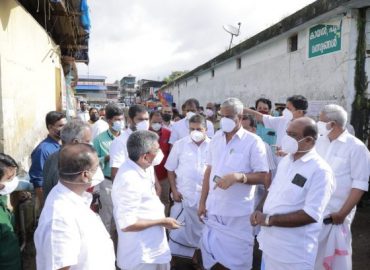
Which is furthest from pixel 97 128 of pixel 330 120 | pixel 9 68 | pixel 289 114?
pixel 330 120

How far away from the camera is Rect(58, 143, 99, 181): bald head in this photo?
187cm

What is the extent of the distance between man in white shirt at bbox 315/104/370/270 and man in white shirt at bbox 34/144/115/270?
6.37 ft

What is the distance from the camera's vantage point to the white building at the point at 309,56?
16.8ft

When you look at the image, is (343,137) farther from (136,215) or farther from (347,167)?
Answer: (136,215)

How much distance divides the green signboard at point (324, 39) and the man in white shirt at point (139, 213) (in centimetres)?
423

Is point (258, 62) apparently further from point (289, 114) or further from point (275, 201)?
point (275, 201)

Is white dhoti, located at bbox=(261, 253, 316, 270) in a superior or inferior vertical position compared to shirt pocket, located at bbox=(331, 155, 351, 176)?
inferior

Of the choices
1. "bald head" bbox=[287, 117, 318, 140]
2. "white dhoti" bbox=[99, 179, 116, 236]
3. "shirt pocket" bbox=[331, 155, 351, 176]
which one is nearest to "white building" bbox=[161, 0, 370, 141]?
"shirt pocket" bbox=[331, 155, 351, 176]

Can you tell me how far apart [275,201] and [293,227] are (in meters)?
0.22

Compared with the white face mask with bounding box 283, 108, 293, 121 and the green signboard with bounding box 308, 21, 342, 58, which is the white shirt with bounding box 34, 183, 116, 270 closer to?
the white face mask with bounding box 283, 108, 293, 121

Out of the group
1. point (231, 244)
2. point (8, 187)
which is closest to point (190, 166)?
point (231, 244)

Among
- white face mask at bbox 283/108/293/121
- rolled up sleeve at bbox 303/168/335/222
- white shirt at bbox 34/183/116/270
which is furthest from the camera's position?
white face mask at bbox 283/108/293/121

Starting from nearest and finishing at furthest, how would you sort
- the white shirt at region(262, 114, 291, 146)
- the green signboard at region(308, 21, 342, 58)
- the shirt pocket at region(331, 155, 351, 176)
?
the shirt pocket at region(331, 155, 351, 176) < the white shirt at region(262, 114, 291, 146) < the green signboard at region(308, 21, 342, 58)

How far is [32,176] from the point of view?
3432mm
